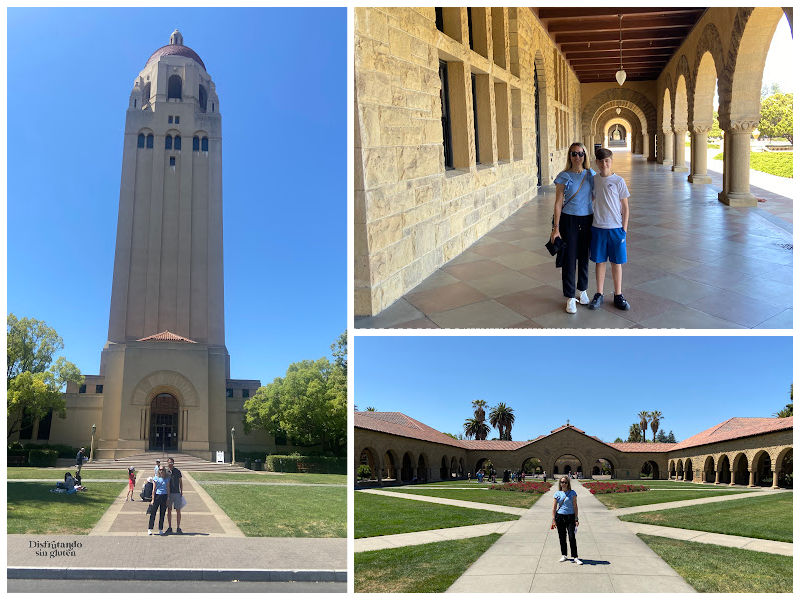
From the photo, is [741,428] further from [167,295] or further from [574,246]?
[167,295]

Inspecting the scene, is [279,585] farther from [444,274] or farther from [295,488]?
[295,488]

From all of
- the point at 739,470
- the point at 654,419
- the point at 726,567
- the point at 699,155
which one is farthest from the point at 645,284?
the point at 654,419

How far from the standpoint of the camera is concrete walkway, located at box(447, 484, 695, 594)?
19.0ft

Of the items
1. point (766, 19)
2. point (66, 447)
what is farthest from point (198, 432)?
point (766, 19)

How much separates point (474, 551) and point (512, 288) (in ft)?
10.8

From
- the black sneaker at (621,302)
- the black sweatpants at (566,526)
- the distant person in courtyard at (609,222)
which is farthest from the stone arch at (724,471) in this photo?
the distant person in courtyard at (609,222)

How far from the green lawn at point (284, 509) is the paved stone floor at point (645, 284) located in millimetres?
4580

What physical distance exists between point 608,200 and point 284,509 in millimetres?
9034

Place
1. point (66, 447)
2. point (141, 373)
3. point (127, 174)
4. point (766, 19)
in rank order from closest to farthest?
point (766, 19)
point (66, 447)
point (141, 373)
point (127, 174)

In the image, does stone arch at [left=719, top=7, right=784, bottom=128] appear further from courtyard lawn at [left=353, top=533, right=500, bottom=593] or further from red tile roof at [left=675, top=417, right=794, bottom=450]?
courtyard lawn at [left=353, top=533, right=500, bottom=593]

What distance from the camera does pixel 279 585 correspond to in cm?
669

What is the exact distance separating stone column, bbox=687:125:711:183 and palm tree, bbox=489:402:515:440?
137 ft

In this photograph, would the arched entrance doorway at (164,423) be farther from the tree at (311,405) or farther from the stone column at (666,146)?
the stone column at (666,146)

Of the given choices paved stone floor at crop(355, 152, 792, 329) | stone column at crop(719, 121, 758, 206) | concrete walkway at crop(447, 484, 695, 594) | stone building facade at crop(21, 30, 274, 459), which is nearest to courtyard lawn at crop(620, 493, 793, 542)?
concrete walkway at crop(447, 484, 695, 594)
